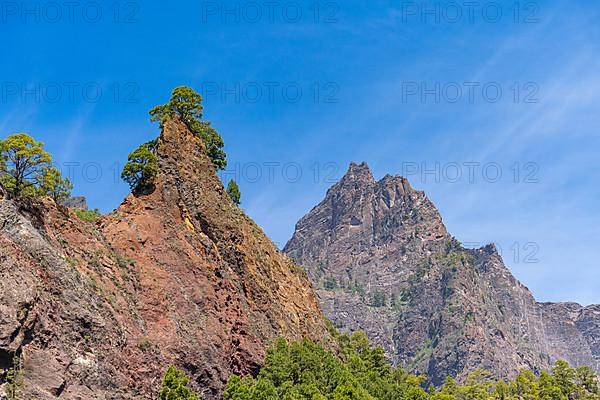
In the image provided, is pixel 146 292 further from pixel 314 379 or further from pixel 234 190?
pixel 234 190

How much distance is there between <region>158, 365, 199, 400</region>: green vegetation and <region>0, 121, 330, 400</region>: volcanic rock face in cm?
181

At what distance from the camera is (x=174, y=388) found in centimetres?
5822

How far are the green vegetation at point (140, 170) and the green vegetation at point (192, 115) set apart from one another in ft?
30.3

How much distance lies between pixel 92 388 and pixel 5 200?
16.8 metres

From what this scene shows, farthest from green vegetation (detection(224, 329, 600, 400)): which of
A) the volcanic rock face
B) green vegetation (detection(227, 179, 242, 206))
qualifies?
green vegetation (detection(227, 179, 242, 206))

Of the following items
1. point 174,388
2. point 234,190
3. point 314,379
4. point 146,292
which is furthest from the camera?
point 234,190

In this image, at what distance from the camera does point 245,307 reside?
7894 cm

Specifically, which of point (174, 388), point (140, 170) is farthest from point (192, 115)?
point (174, 388)

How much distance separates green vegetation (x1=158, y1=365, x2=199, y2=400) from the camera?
189 ft

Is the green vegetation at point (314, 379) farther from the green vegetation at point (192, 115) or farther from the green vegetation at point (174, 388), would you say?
the green vegetation at point (192, 115)

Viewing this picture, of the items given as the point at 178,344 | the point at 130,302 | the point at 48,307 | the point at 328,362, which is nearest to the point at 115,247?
the point at 130,302

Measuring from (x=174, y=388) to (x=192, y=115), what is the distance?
45348 millimetres

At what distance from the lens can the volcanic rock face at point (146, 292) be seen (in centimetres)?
5169

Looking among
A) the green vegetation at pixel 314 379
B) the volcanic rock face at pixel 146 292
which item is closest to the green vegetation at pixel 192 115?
the volcanic rock face at pixel 146 292
